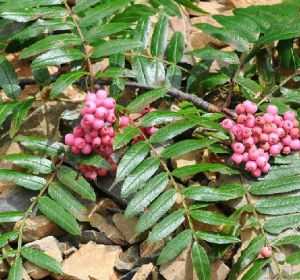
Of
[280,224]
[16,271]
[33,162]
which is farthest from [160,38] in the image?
[16,271]

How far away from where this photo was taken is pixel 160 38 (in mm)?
4160

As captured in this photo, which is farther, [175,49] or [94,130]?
[175,49]

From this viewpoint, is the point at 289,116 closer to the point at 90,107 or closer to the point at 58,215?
the point at 90,107

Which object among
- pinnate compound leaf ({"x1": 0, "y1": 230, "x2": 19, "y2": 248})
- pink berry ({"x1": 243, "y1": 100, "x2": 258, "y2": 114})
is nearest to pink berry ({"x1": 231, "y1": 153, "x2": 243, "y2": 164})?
pink berry ({"x1": 243, "y1": 100, "x2": 258, "y2": 114})

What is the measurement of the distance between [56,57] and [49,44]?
9 centimetres

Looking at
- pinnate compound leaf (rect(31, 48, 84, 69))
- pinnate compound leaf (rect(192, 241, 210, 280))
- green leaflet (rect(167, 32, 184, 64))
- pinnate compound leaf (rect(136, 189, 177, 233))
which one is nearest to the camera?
pinnate compound leaf (rect(192, 241, 210, 280))

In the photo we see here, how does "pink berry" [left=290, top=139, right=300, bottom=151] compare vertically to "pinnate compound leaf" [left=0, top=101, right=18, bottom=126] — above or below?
below

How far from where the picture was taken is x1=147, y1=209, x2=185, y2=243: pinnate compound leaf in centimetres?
317

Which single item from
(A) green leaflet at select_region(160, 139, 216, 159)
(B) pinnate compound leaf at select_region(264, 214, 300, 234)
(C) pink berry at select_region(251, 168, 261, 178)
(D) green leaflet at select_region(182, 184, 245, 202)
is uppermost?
(A) green leaflet at select_region(160, 139, 216, 159)

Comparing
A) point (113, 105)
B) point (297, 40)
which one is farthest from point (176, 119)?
point (297, 40)

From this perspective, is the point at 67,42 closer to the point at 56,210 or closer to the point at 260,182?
the point at 56,210

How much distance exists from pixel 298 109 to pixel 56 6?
1445mm

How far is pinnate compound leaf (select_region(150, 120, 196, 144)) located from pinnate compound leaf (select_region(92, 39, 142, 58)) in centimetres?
48

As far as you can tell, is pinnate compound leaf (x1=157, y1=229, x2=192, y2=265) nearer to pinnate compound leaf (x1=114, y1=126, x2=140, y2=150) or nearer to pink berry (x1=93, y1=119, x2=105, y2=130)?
pinnate compound leaf (x1=114, y1=126, x2=140, y2=150)
